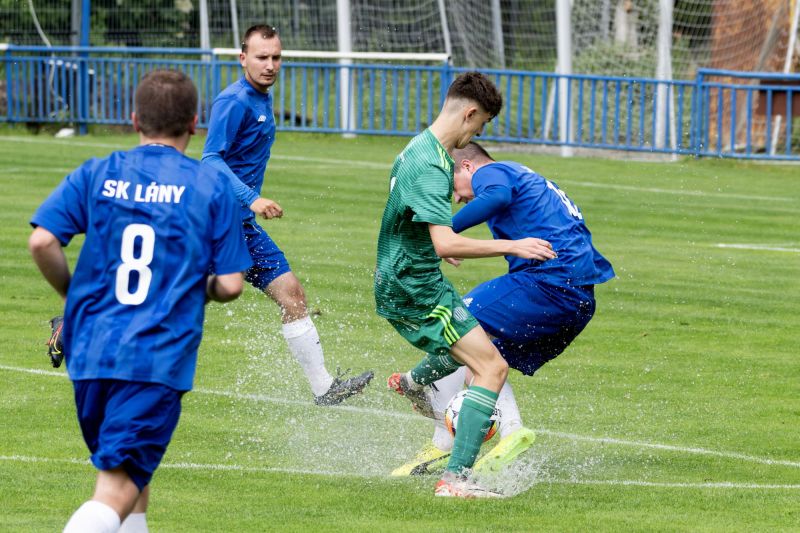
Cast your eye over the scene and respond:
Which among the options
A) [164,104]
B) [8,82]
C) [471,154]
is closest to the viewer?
[164,104]

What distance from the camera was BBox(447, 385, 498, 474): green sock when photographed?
6.57m

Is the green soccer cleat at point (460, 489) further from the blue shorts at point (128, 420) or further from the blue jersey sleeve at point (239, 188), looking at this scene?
the blue jersey sleeve at point (239, 188)

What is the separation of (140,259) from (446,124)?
7.02 ft

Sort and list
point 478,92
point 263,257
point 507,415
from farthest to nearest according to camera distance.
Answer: point 263,257
point 507,415
point 478,92

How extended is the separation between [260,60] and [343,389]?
2008mm

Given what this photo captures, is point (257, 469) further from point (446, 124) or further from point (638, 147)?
point (638, 147)

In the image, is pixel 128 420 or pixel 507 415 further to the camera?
pixel 507 415

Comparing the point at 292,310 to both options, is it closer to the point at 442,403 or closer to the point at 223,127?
the point at 223,127

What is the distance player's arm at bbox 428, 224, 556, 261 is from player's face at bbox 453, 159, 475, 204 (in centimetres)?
84

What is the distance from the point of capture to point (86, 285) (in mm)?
4836

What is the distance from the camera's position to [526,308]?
7.11 meters

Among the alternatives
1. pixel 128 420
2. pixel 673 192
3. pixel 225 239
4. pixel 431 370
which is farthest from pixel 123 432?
pixel 673 192

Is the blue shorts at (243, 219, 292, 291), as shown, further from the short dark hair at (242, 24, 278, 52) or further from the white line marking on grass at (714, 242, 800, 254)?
the white line marking on grass at (714, 242, 800, 254)

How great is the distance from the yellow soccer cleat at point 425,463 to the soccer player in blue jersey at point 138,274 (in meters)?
2.45
